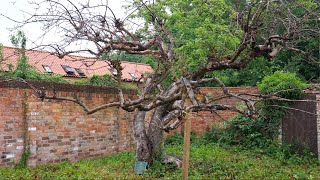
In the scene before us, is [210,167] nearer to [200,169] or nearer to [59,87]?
[200,169]

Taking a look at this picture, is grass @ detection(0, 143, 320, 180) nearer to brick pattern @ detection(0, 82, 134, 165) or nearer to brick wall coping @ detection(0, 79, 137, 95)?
brick pattern @ detection(0, 82, 134, 165)

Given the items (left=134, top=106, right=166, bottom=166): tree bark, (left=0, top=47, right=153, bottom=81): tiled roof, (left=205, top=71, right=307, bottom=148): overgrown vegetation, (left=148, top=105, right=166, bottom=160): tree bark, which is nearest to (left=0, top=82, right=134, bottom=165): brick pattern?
(left=0, top=47, right=153, bottom=81): tiled roof

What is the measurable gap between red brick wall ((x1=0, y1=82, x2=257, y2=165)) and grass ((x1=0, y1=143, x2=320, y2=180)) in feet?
1.10

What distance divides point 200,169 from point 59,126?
3.62 meters

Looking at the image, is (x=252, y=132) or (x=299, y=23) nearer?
(x=299, y=23)

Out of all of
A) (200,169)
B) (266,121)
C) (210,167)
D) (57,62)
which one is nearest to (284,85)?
(266,121)

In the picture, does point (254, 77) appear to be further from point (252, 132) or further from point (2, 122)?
point (2, 122)

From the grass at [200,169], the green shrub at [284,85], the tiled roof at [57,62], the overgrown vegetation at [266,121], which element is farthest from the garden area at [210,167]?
the tiled roof at [57,62]

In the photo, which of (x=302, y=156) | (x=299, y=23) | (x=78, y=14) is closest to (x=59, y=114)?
(x=78, y=14)

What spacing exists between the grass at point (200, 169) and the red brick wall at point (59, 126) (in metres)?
0.34

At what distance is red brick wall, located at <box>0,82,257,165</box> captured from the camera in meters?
7.42

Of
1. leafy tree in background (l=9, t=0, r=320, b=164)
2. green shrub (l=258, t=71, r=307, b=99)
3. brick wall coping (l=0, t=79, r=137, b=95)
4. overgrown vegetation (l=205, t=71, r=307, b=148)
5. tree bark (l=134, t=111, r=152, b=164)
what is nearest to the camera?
leafy tree in background (l=9, t=0, r=320, b=164)

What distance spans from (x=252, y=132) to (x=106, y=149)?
16.4 feet

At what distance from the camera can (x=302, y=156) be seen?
9359 mm
